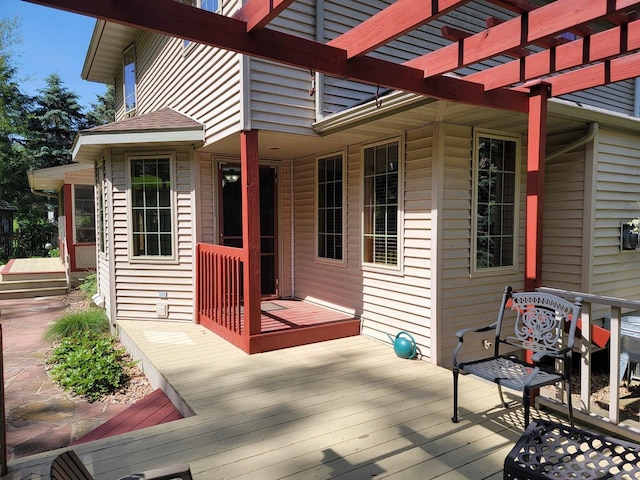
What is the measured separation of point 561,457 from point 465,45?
235cm

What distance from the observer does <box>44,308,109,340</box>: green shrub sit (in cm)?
593

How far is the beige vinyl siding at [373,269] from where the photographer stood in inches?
174

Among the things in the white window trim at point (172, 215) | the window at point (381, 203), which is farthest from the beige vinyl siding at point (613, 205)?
the white window trim at point (172, 215)

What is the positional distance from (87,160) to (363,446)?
675 cm

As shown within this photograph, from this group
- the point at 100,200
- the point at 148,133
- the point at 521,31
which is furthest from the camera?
the point at 100,200

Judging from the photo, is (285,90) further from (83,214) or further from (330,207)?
(83,214)

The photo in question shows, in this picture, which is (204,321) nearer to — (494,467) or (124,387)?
(124,387)

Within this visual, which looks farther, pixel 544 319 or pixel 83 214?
pixel 83 214

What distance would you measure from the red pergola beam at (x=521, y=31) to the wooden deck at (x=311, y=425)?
243 centimetres

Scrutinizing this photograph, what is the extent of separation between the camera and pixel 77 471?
146 cm

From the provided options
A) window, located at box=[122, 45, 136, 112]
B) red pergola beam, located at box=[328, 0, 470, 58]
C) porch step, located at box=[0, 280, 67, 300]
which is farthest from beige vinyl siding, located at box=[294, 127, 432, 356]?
porch step, located at box=[0, 280, 67, 300]

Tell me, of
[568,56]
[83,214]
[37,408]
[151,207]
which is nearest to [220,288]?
[151,207]

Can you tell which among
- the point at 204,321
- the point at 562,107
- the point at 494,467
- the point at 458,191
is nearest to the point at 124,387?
the point at 204,321

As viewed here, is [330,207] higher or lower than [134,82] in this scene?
lower
